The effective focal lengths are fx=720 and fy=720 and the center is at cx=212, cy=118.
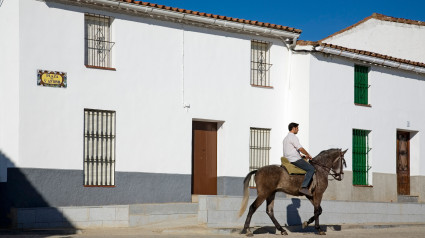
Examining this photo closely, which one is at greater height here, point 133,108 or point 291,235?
point 133,108

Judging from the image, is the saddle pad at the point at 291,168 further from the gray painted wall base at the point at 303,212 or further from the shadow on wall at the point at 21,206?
the shadow on wall at the point at 21,206

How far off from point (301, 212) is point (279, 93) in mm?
4434

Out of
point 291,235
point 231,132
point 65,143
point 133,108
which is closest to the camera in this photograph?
point 291,235

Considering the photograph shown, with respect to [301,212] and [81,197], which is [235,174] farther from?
[81,197]

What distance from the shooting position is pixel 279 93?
846 inches

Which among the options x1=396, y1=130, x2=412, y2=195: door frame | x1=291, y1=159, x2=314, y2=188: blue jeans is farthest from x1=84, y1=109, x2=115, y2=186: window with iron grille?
x1=396, y1=130, x2=412, y2=195: door frame

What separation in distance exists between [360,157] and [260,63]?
4.76 metres

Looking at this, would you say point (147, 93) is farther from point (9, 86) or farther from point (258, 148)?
point (258, 148)

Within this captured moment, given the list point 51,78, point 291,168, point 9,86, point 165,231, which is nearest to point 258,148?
point 291,168

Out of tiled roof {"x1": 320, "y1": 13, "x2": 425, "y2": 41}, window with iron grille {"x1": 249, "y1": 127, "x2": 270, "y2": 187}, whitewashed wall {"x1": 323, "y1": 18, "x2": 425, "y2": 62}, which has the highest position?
tiled roof {"x1": 320, "y1": 13, "x2": 425, "y2": 41}

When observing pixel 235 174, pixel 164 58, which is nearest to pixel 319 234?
pixel 235 174

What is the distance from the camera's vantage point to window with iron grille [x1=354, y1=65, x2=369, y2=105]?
22953 mm

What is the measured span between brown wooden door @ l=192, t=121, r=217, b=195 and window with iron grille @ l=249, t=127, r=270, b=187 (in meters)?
1.19

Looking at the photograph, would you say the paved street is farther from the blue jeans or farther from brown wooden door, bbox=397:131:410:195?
brown wooden door, bbox=397:131:410:195
